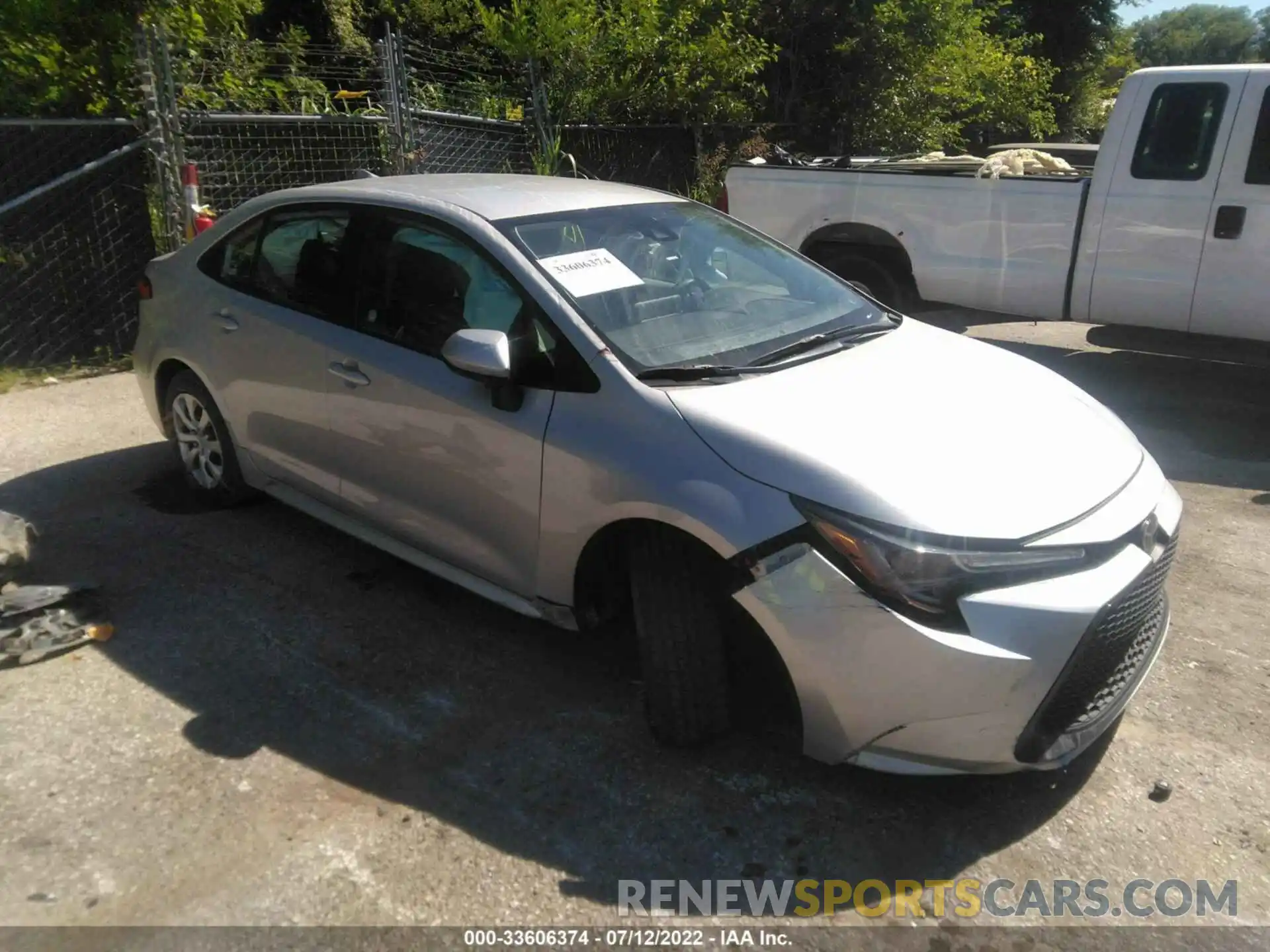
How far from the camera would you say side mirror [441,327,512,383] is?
345 centimetres

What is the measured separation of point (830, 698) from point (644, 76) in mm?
12387

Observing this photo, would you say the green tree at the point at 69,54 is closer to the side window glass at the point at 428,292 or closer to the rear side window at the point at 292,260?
the rear side window at the point at 292,260

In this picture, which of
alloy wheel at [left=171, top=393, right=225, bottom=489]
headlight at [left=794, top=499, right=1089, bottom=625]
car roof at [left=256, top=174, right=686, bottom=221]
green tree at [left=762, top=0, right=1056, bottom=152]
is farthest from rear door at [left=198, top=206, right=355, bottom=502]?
green tree at [left=762, top=0, right=1056, bottom=152]

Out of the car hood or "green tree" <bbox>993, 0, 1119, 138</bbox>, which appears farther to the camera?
"green tree" <bbox>993, 0, 1119, 138</bbox>

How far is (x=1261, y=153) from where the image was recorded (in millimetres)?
6812

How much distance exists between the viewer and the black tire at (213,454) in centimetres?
500

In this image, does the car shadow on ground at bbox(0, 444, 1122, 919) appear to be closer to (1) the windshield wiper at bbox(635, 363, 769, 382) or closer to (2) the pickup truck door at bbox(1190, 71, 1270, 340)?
(1) the windshield wiper at bbox(635, 363, 769, 382)

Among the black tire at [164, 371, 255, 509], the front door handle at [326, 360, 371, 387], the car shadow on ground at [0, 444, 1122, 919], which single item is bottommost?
the car shadow on ground at [0, 444, 1122, 919]

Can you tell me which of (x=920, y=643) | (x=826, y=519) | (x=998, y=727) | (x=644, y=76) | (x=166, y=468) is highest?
(x=644, y=76)

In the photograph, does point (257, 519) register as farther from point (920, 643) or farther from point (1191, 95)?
point (1191, 95)

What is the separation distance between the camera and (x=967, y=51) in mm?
16453

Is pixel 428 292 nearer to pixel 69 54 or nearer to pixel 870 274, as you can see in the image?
pixel 870 274

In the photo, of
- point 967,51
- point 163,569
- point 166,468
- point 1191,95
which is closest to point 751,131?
point 967,51

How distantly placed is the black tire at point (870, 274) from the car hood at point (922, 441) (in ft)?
14.6
